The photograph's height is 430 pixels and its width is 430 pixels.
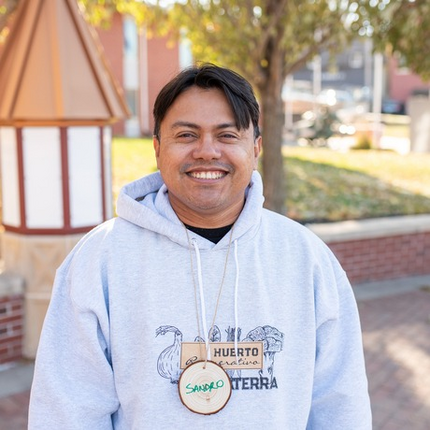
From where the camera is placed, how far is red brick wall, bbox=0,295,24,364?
15.8ft

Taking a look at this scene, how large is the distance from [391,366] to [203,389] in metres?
3.50

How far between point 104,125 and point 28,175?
69cm

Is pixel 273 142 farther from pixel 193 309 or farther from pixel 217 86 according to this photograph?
pixel 193 309

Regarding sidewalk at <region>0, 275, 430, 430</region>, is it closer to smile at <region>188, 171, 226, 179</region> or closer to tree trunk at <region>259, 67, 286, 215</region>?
tree trunk at <region>259, 67, 286, 215</region>

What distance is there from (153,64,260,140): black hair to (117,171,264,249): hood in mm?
260

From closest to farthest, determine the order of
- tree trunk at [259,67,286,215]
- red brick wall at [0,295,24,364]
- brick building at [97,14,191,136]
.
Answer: red brick wall at [0,295,24,364]
tree trunk at [259,67,286,215]
brick building at [97,14,191,136]

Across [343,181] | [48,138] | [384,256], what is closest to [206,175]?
[48,138]

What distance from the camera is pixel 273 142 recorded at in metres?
7.12

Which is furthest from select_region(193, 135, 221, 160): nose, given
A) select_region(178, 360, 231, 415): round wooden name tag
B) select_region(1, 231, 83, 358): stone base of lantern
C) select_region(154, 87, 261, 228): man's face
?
select_region(1, 231, 83, 358): stone base of lantern

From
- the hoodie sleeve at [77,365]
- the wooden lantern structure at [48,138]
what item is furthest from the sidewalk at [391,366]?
the hoodie sleeve at [77,365]

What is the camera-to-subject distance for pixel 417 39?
22.4ft

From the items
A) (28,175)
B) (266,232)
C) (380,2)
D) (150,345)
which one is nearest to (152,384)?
(150,345)

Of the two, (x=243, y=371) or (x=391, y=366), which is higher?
(x=243, y=371)

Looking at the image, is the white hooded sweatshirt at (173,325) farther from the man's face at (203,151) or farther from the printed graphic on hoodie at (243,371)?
the man's face at (203,151)
